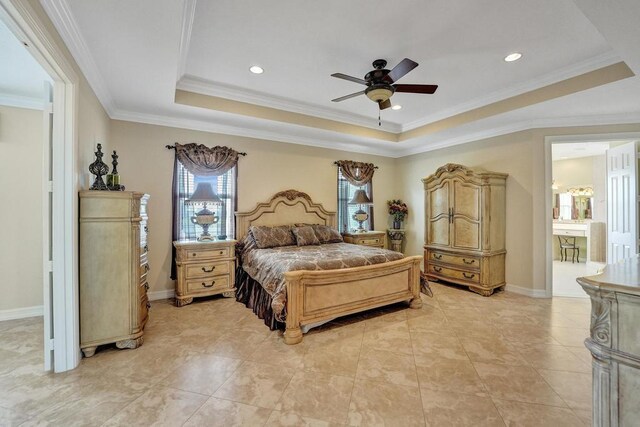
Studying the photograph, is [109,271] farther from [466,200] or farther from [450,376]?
[466,200]

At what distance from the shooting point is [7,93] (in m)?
2.99

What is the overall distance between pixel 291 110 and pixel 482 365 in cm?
381

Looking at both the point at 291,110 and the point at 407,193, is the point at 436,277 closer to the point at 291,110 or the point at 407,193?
the point at 407,193

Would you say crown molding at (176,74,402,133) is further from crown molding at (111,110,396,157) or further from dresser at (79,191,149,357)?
dresser at (79,191,149,357)

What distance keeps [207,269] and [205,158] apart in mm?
1624

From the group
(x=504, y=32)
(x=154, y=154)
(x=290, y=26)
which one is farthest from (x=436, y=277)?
(x=154, y=154)

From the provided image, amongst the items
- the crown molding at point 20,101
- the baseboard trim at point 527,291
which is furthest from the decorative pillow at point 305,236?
the crown molding at point 20,101

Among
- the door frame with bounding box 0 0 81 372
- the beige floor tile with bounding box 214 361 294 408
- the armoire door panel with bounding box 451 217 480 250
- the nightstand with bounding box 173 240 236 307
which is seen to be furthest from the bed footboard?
the door frame with bounding box 0 0 81 372

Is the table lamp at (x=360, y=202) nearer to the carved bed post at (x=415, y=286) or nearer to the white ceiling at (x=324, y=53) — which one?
the white ceiling at (x=324, y=53)

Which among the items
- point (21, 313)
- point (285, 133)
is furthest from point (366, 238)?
point (21, 313)

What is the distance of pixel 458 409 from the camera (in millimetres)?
1714

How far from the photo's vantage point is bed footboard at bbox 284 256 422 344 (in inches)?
103

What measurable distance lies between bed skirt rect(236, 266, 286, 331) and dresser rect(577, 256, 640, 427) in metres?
2.35

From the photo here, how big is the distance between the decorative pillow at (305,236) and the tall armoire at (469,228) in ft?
6.91
